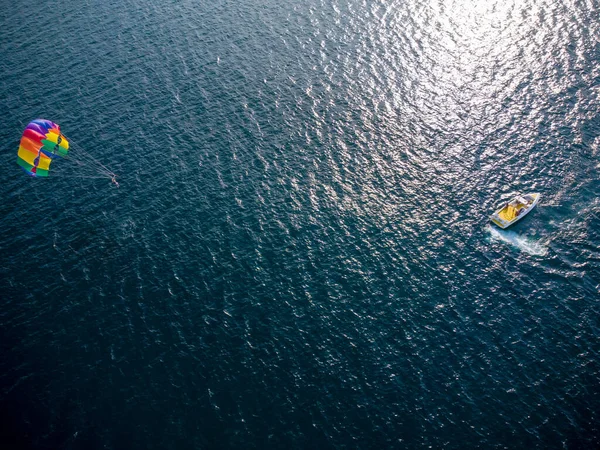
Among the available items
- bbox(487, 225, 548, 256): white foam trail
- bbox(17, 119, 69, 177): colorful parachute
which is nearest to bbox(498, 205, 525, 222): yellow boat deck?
bbox(487, 225, 548, 256): white foam trail

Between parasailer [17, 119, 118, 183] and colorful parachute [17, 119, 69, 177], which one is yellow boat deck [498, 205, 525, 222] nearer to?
parasailer [17, 119, 118, 183]

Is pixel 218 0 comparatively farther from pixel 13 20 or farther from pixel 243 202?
pixel 243 202

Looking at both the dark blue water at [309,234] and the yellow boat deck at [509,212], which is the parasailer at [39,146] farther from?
the yellow boat deck at [509,212]

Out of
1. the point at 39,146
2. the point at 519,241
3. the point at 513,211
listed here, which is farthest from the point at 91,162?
the point at 519,241

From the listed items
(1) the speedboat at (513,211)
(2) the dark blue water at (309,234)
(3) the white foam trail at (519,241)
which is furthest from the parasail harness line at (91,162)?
(1) the speedboat at (513,211)

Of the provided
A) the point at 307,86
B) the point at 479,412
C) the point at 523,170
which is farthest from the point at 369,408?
the point at 307,86

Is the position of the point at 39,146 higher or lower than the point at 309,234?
higher

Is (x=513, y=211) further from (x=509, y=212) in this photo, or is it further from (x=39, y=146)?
(x=39, y=146)
